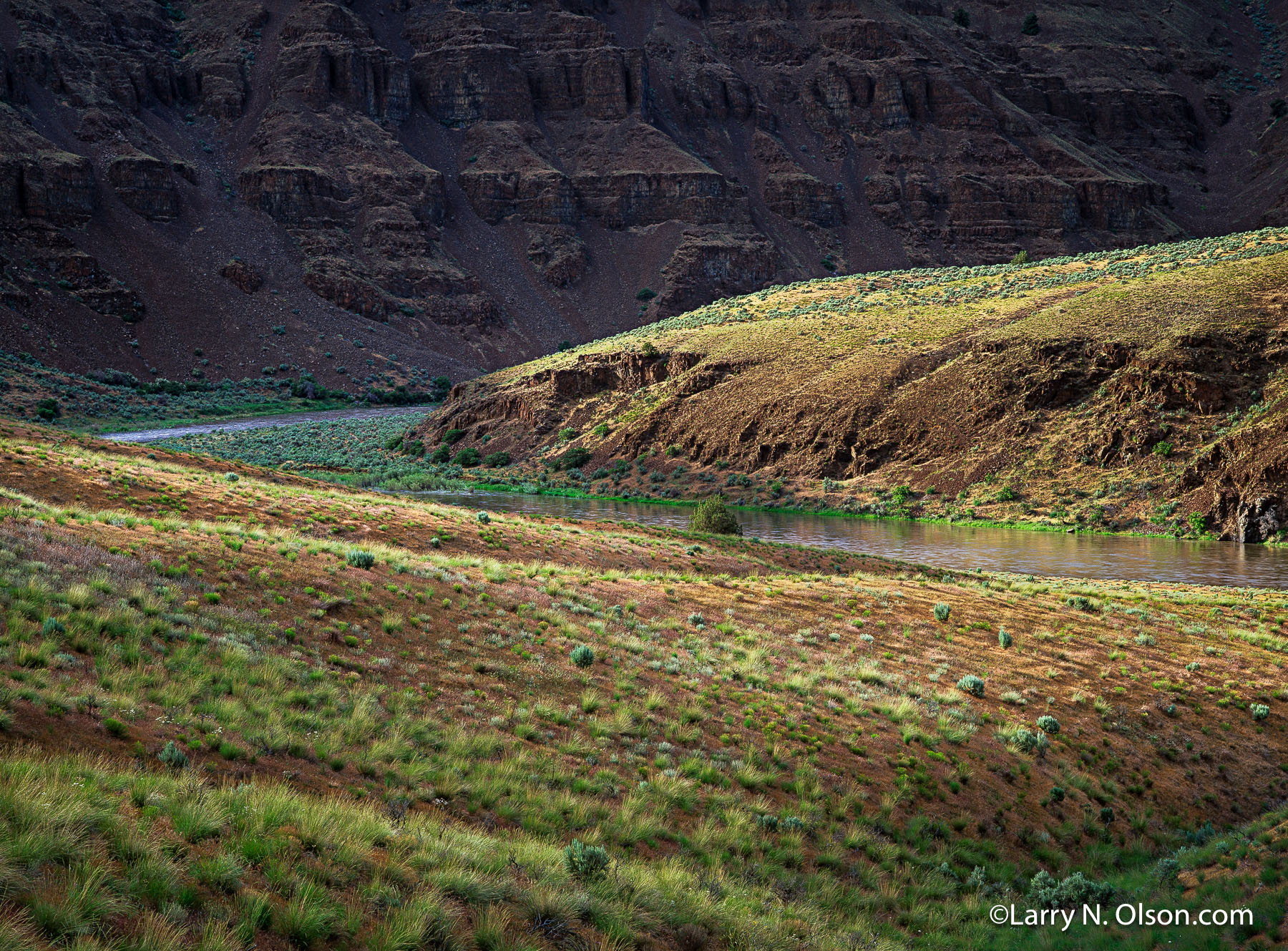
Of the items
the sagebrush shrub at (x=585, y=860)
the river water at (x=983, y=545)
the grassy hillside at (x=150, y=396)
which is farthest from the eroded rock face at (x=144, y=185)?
the sagebrush shrub at (x=585, y=860)

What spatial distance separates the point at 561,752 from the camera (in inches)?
428

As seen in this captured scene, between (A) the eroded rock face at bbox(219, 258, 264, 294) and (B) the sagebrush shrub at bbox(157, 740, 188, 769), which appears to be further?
(A) the eroded rock face at bbox(219, 258, 264, 294)

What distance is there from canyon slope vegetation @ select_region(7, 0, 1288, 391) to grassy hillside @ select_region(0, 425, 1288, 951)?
8752 centimetres

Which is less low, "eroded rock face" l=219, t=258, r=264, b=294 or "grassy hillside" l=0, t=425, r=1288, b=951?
"eroded rock face" l=219, t=258, r=264, b=294

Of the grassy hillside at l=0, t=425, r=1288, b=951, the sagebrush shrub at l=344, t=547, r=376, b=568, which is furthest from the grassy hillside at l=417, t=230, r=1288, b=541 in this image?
the sagebrush shrub at l=344, t=547, r=376, b=568

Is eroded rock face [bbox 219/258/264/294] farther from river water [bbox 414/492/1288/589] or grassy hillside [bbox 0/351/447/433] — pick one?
river water [bbox 414/492/1288/589]

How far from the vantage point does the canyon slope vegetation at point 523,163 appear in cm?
10088

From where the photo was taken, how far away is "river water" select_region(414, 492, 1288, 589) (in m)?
30.0

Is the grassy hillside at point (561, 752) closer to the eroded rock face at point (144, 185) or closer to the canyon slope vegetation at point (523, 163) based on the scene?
the canyon slope vegetation at point (523, 163)

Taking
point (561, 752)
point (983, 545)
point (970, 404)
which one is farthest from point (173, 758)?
point (970, 404)

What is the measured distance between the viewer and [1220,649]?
19.3 m

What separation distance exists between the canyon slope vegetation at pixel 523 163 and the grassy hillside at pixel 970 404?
46.8 m

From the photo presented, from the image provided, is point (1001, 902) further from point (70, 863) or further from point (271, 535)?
point (271, 535)

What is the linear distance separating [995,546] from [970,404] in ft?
44.0
